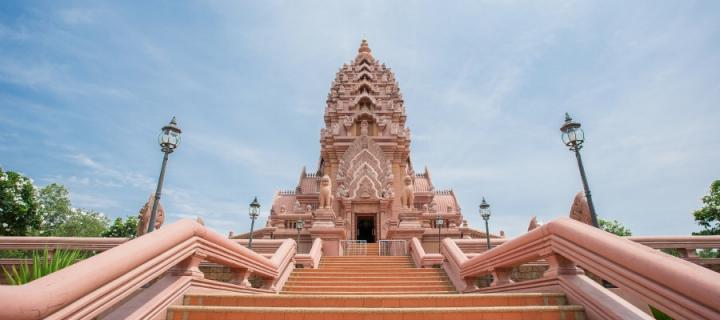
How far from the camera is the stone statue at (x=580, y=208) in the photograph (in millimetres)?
8156

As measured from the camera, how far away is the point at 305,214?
21.2 m

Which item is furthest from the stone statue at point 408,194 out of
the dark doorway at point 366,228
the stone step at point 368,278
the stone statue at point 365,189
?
the stone step at point 368,278

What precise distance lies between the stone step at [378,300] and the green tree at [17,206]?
28175 mm

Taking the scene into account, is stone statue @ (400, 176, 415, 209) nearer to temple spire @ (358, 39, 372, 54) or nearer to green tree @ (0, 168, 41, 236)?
temple spire @ (358, 39, 372, 54)

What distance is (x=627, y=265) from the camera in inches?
103

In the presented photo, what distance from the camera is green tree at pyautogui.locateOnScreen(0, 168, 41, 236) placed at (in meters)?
21.5

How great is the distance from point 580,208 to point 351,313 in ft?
26.1

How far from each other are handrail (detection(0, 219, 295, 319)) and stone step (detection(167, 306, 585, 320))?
0.59m

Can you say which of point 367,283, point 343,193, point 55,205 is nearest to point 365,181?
point 343,193

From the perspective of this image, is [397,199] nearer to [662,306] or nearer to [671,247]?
[671,247]

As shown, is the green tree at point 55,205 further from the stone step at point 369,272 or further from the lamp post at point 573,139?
the lamp post at point 573,139

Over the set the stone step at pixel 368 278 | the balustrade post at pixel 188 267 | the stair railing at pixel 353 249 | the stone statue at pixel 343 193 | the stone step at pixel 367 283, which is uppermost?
the stone statue at pixel 343 193

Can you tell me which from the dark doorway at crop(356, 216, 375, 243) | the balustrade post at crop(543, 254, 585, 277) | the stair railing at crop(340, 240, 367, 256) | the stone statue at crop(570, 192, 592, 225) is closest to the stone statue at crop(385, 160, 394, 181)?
the dark doorway at crop(356, 216, 375, 243)

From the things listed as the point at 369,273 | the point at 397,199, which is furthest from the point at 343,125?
the point at 369,273
